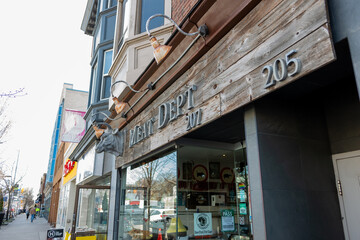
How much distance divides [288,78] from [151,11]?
701 centimetres

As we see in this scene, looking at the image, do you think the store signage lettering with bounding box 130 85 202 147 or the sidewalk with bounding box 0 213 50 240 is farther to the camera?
the sidewalk with bounding box 0 213 50 240

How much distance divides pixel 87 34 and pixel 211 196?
52.5ft

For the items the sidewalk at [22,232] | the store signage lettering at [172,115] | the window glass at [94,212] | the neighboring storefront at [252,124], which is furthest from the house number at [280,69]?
the sidewalk at [22,232]

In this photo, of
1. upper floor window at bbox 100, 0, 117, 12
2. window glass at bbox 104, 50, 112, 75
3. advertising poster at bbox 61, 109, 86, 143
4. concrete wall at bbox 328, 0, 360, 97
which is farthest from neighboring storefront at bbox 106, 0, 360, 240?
upper floor window at bbox 100, 0, 117, 12

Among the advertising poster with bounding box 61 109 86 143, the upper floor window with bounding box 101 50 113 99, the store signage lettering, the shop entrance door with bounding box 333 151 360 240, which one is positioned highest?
the upper floor window with bounding box 101 50 113 99

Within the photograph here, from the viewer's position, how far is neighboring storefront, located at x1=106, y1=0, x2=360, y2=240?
2.99 m

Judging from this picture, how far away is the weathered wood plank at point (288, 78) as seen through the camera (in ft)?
8.15

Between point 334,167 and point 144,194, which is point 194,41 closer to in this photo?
point 334,167

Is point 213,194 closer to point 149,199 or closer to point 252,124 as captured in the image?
point 149,199

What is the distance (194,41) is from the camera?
454cm

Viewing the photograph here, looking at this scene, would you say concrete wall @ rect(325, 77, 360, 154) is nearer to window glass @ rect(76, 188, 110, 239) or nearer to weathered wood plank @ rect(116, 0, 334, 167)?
weathered wood plank @ rect(116, 0, 334, 167)

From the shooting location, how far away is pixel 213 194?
661 centimetres

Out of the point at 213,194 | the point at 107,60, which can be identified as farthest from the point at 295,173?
the point at 107,60

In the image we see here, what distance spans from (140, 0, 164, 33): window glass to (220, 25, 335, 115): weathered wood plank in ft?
17.9
